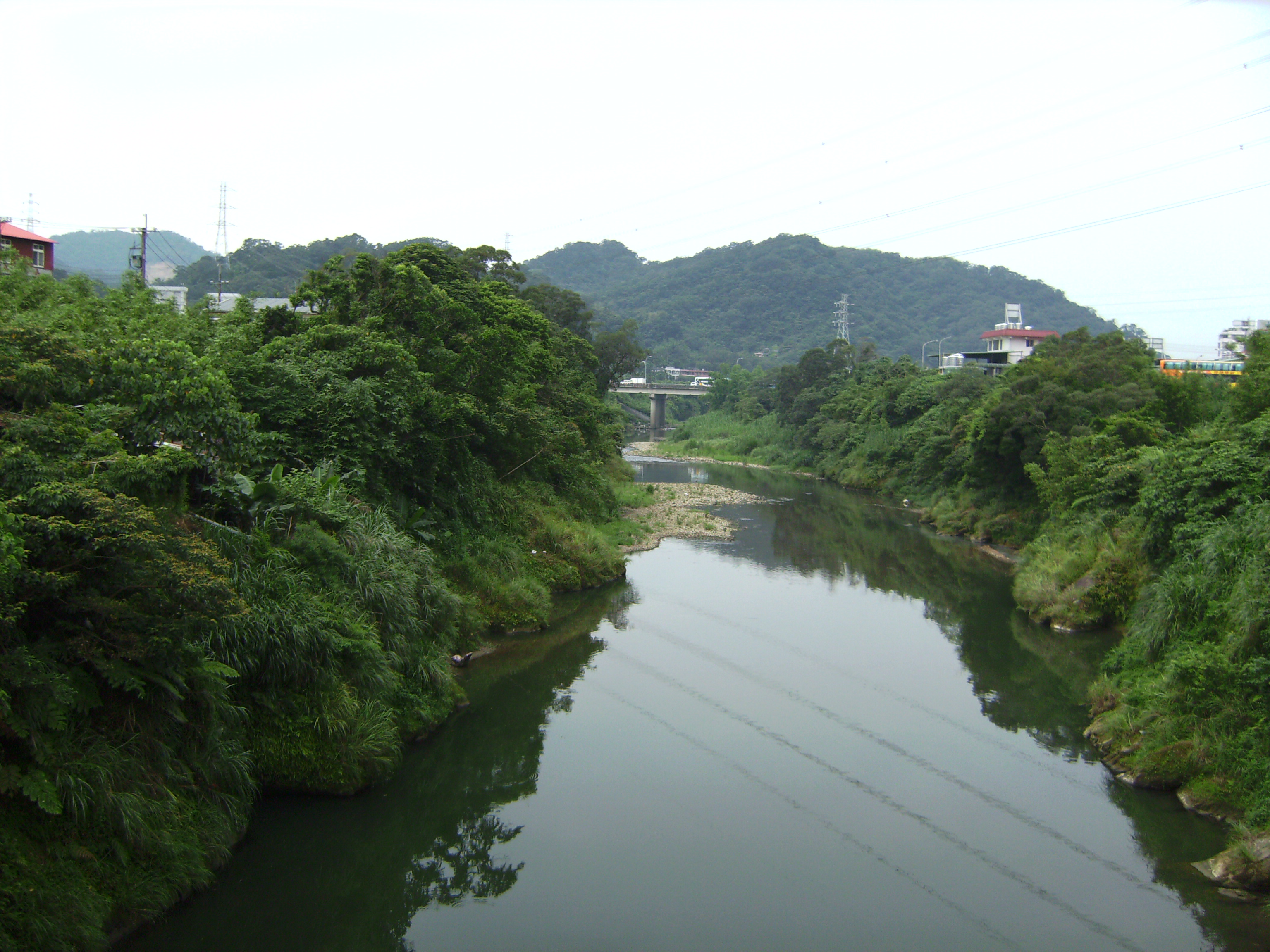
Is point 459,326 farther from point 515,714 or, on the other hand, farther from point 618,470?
point 618,470

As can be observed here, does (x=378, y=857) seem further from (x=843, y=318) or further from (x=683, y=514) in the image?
(x=843, y=318)

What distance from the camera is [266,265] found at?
70.2m

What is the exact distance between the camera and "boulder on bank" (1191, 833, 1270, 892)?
427 inches

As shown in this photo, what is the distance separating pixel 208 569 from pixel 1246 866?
1232 centimetres

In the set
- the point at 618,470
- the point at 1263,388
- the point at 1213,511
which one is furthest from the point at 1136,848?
the point at 618,470

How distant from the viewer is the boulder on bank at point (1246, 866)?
35.6 ft

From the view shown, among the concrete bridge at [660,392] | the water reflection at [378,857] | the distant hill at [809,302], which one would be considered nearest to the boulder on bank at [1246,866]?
the water reflection at [378,857]

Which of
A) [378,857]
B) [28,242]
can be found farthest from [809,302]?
[378,857]

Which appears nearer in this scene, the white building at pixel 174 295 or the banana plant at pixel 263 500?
the banana plant at pixel 263 500

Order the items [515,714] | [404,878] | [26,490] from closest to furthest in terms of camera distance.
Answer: [26,490] → [404,878] → [515,714]

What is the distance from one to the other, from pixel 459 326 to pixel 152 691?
14.8m

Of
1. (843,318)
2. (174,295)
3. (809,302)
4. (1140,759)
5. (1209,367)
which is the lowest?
(1140,759)

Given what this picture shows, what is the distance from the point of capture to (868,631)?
75.3ft

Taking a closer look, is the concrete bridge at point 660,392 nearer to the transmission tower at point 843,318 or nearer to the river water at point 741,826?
the transmission tower at point 843,318
